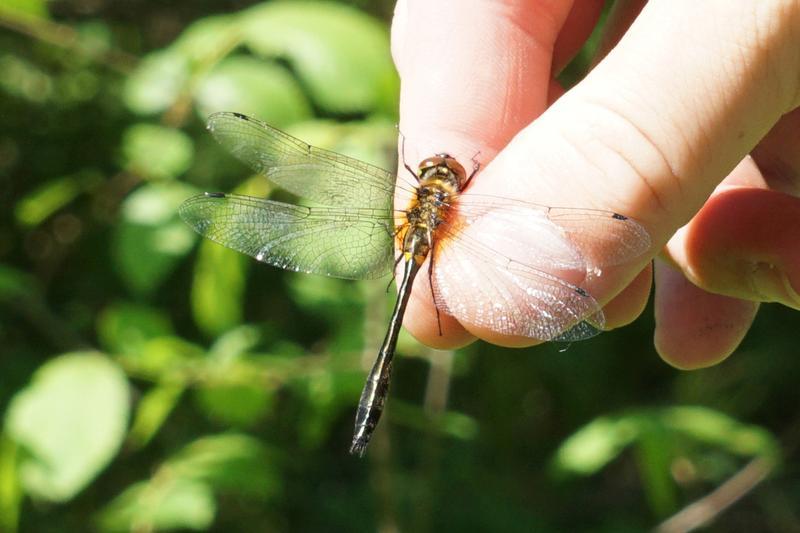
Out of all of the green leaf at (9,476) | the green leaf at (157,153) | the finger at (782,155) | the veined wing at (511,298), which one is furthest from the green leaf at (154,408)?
the finger at (782,155)

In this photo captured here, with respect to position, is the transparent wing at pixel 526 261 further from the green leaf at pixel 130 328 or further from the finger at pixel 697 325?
the green leaf at pixel 130 328

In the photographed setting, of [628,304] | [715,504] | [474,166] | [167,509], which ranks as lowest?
[715,504]

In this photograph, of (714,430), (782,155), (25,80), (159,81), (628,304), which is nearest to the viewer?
(628,304)

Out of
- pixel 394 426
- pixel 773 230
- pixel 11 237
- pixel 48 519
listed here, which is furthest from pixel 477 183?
pixel 11 237

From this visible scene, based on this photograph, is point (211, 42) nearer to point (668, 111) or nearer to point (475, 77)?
point (475, 77)

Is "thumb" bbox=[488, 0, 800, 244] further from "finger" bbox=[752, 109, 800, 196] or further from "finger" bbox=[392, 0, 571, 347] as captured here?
"finger" bbox=[752, 109, 800, 196]

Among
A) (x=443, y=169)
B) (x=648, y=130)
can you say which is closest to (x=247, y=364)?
(x=443, y=169)

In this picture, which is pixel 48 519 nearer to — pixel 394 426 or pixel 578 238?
pixel 394 426

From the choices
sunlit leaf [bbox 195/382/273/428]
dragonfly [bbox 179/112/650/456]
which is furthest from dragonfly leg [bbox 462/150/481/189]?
sunlit leaf [bbox 195/382/273/428]
